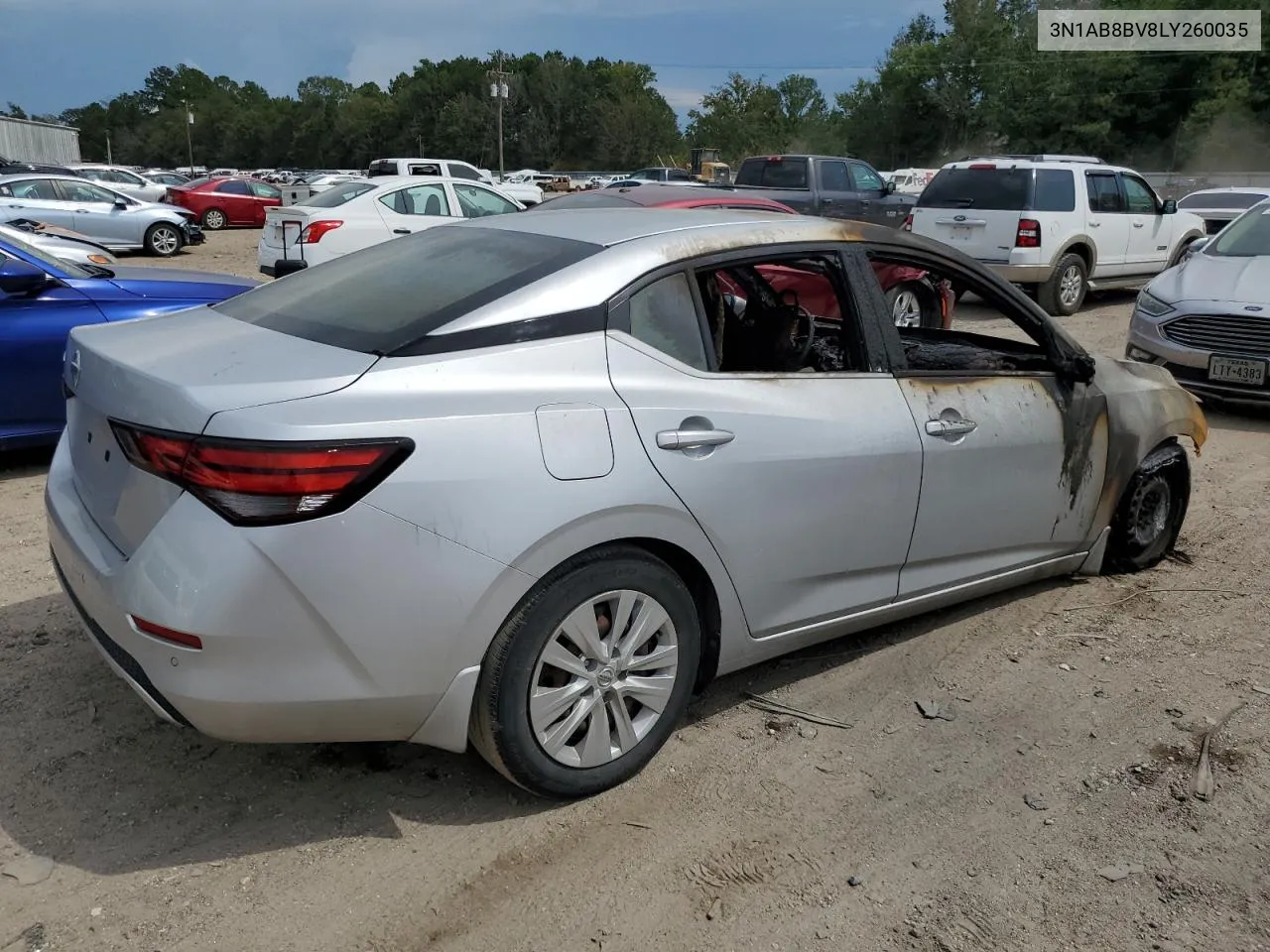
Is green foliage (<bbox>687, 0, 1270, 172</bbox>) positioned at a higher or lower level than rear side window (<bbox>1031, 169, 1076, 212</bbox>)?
higher

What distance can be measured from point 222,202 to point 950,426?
29.1 meters

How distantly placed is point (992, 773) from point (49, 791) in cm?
277

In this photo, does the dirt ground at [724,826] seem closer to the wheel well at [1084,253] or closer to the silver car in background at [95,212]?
the wheel well at [1084,253]

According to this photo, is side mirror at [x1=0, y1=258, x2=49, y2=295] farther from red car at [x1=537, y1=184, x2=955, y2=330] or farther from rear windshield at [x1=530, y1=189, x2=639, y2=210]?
rear windshield at [x1=530, y1=189, x2=639, y2=210]

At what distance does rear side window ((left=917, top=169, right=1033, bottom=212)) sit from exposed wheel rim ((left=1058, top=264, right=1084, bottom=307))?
1.08m

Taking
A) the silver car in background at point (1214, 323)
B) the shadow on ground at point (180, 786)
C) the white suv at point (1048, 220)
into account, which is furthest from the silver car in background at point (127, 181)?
the shadow on ground at point (180, 786)

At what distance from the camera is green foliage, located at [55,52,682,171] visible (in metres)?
100

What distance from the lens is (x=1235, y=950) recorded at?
2469mm

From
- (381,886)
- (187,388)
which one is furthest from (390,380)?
(381,886)

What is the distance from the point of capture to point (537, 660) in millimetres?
2689

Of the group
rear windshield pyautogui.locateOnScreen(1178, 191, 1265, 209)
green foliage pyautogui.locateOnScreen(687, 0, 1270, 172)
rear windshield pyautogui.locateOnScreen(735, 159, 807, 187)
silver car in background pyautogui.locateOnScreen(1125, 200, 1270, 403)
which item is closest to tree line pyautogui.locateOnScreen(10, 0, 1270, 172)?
green foliage pyautogui.locateOnScreen(687, 0, 1270, 172)

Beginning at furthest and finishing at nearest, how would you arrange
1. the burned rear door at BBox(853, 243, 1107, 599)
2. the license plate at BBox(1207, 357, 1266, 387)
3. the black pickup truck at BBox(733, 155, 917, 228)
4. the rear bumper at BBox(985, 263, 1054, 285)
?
the black pickup truck at BBox(733, 155, 917, 228), the rear bumper at BBox(985, 263, 1054, 285), the license plate at BBox(1207, 357, 1266, 387), the burned rear door at BBox(853, 243, 1107, 599)

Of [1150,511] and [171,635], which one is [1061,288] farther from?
[171,635]

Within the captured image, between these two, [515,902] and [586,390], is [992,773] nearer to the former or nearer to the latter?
[515,902]
